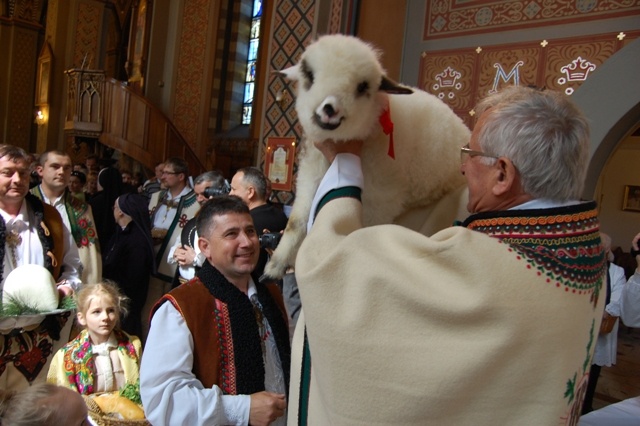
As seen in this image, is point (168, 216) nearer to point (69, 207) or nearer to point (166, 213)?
point (166, 213)

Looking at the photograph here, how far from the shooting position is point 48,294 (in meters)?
3.12

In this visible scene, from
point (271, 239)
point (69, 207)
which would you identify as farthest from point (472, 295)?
point (69, 207)

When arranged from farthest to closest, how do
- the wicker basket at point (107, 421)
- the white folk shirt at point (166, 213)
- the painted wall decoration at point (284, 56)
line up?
the painted wall decoration at point (284, 56)
the white folk shirt at point (166, 213)
the wicker basket at point (107, 421)

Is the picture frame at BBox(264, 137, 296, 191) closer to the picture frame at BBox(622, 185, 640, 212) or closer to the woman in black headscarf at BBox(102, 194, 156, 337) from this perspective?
the woman in black headscarf at BBox(102, 194, 156, 337)

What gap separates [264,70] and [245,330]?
11484 millimetres

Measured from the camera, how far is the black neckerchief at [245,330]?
1874 millimetres

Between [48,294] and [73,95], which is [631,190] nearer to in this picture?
[48,294]

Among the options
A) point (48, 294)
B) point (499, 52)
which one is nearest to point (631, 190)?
point (499, 52)

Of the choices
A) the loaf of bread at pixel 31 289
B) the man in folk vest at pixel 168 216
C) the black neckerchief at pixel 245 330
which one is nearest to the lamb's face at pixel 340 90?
the black neckerchief at pixel 245 330

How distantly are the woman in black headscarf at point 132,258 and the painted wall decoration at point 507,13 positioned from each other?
355cm

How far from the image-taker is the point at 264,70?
12750mm

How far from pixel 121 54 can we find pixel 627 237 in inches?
550

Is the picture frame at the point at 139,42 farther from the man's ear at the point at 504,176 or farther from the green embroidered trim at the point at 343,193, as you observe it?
the man's ear at the point at 504,176

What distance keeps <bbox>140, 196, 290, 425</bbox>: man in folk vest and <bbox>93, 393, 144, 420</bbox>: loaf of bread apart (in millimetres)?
922
